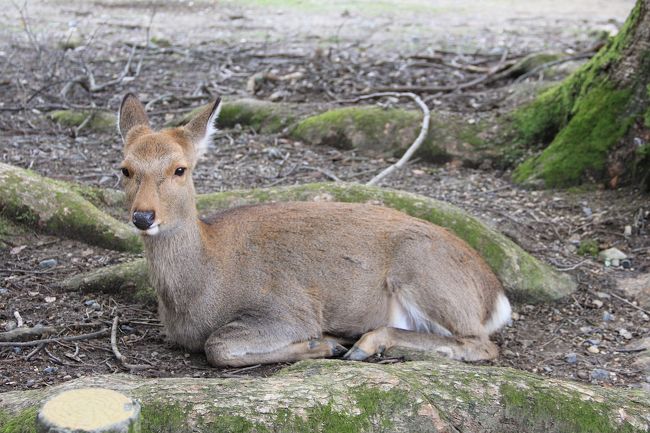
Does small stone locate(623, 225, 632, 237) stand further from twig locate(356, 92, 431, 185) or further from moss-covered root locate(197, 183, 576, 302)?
twig locate(356, 92, 431, 185)

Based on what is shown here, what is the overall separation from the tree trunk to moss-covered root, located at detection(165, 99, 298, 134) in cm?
322

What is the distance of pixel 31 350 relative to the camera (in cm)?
536

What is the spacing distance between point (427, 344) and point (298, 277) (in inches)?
38.5

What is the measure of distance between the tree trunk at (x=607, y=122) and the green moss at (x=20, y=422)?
6008 mm

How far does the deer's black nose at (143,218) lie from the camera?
16.6ft

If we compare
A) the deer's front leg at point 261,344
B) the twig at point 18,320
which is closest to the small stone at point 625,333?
the deer's front leg at point 261,344

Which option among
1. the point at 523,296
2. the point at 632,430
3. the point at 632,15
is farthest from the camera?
the point at 632,15

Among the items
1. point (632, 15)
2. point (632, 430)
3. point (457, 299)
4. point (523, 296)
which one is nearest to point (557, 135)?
point (632, 15)

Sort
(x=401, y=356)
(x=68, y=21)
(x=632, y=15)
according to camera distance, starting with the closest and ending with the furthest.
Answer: (x=401, y=356), (x=632, y=15), (x=68, y=21)

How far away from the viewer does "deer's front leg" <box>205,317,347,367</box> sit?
543 cm

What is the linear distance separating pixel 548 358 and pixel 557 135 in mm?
3596

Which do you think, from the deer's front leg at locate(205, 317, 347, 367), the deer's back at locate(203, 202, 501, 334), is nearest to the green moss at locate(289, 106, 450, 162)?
the deer's back at locate(203, 202, 501, 334)

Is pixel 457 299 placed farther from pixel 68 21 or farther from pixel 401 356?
pixel 68 21

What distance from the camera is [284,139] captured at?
A: 10.4 m
